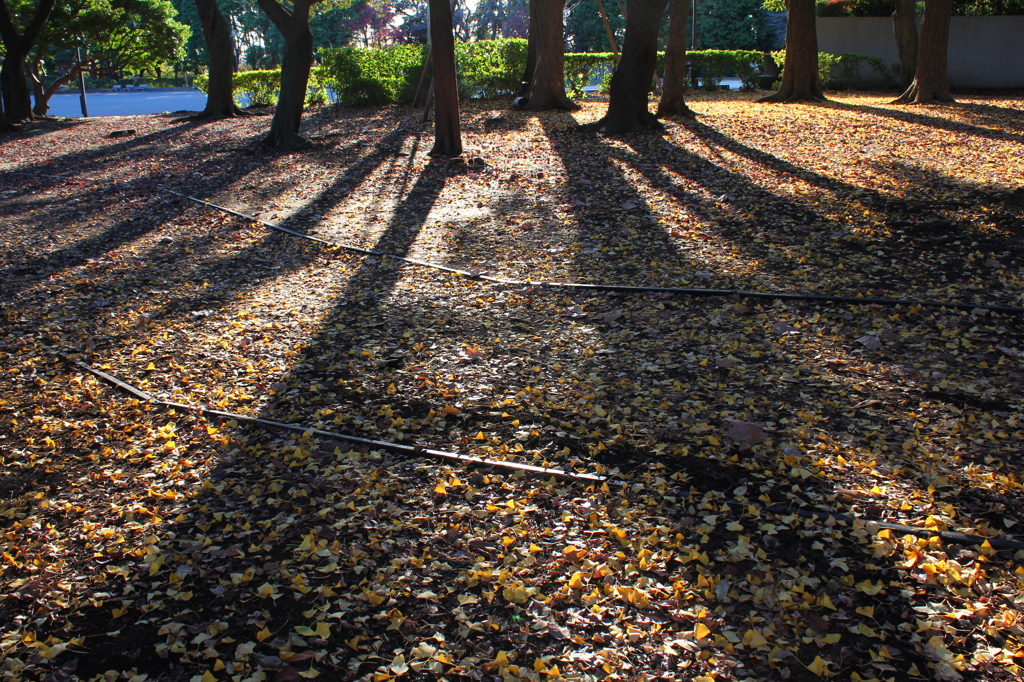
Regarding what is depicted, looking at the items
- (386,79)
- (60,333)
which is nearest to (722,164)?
(60,333)

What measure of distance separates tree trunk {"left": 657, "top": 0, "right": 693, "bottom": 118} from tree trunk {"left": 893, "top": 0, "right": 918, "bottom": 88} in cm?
757

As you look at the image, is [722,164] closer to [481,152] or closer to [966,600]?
[481,152]

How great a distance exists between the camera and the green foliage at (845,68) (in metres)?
21.9

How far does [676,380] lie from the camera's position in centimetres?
448

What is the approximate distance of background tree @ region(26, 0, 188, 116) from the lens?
21.2 metres

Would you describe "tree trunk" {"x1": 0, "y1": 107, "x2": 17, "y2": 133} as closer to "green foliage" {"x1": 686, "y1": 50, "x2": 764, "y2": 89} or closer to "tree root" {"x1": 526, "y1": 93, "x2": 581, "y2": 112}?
"tree root" {"x1": 526, "y1": 93, "x2": 581, "y2": 112}

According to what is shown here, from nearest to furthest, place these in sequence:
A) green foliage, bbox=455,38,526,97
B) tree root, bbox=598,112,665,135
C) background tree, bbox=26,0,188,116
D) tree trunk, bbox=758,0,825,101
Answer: tree root, bbox=598,112,665,135 → tree trunk, bbox=758,0,825,101 → background tree, bbox=26,0,188,116 → green foliage, bbox=455,38,526,97

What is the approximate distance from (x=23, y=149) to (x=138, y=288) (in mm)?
11988

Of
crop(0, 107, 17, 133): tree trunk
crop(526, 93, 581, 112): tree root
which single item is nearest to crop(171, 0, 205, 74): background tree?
crop(0, 107, 17, 133): tree trunk

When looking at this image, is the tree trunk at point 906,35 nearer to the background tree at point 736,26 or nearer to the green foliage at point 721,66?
the green foliage at point 721,66

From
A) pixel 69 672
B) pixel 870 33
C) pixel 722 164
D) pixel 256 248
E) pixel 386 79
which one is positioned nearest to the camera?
pixel 69 672

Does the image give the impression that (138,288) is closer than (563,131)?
Yes

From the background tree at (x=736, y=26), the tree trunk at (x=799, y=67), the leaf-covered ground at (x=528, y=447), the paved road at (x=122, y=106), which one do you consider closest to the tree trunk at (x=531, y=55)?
the tree trunk at (x=799, y=67)

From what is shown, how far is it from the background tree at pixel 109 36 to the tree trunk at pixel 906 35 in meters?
21.0
